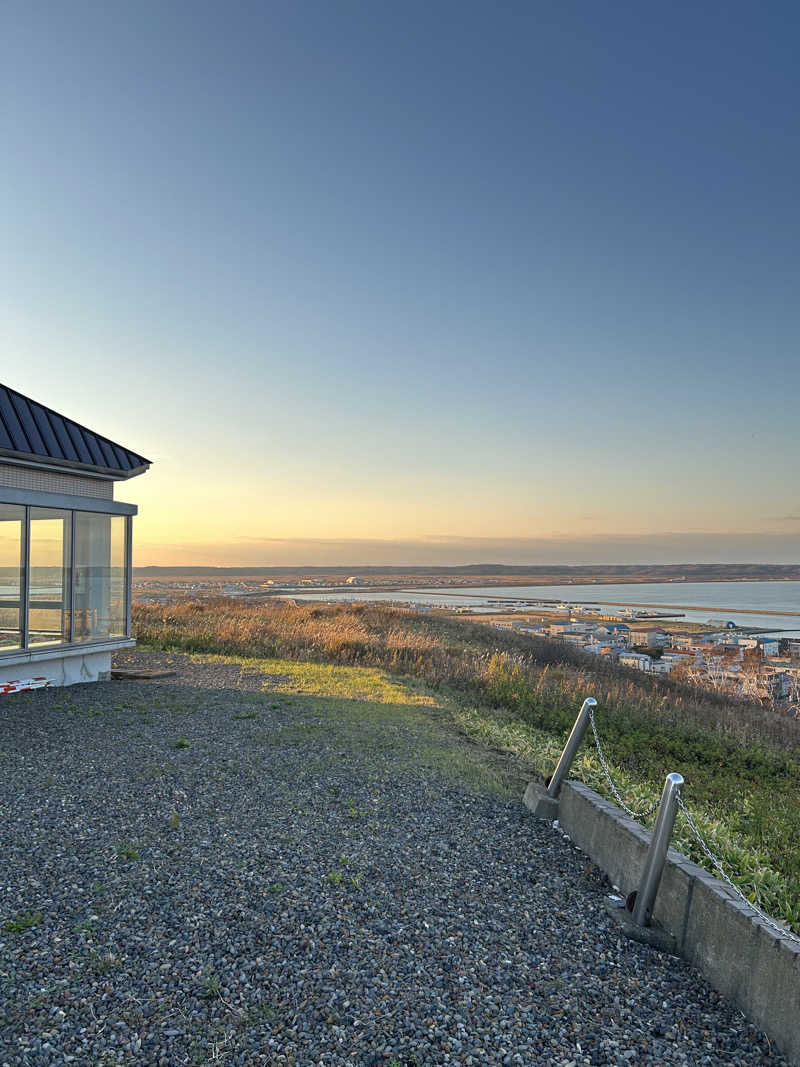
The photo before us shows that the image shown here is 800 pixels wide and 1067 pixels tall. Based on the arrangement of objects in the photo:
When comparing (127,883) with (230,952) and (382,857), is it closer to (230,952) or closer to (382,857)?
(230,952)

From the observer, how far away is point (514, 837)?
5734 mm

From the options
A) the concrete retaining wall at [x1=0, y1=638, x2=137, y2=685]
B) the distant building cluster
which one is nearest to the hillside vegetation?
the distant building cluster

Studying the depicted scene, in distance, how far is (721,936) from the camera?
372 centimetres

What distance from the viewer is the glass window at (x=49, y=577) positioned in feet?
36.3

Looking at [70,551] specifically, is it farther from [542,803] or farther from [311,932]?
[311,932]

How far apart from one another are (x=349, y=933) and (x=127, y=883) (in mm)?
1627

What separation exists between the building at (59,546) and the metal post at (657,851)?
9990mm

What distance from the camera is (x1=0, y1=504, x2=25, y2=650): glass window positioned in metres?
10.8

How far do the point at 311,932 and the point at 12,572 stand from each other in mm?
9306

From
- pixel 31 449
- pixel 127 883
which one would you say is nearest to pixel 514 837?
pixel 127 883

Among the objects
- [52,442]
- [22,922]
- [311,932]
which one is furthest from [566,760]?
[52,442]

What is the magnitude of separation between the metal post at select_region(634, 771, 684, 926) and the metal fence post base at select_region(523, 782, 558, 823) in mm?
1810

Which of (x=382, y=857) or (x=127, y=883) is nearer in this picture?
(x=127, y=883)

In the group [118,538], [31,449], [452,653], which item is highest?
[31,449]
